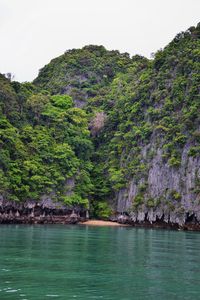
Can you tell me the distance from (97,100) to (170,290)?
229ft

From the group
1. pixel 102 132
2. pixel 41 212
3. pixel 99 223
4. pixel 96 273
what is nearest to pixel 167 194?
pixel 99 223

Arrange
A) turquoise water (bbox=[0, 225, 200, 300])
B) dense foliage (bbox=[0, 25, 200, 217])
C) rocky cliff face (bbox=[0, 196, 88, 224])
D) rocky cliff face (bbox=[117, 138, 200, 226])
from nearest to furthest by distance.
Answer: turquoise water (bbox=[0, 225, 200, 300]), rocky cliff face (bbox=[117, 138, 200, 226]), rocky cliff face (bbox=[0, 196, 88, 224]), dense foliage (bbox=[0, 25, 200, 217])

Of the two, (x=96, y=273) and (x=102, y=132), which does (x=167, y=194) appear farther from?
(x=96, y=273)

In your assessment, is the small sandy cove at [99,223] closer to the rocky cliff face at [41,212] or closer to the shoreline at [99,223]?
the shoreline at [99,223]

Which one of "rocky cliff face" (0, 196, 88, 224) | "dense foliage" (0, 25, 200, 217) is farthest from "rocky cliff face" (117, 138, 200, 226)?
"rocky cliff face" (0, 196, 88, 224)

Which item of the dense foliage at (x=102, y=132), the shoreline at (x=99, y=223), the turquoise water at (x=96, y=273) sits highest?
the dense foliage at (x=102, y=132)

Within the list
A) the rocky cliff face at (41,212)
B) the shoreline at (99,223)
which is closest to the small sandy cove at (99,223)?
the shoreline at (99,223)

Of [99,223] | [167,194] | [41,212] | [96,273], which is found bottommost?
[96,273]

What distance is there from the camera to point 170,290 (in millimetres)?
15250

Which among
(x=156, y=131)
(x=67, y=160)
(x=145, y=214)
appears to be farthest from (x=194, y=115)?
(x=67, y=160)

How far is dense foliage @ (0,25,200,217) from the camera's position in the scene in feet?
195

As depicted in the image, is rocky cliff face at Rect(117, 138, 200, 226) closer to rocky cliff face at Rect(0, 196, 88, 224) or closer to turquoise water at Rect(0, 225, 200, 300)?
rocky cliff face at Rect(0, 196, 88, 224)

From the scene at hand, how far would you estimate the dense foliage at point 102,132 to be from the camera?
59312 millimetres

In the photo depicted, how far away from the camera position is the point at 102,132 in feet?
251
